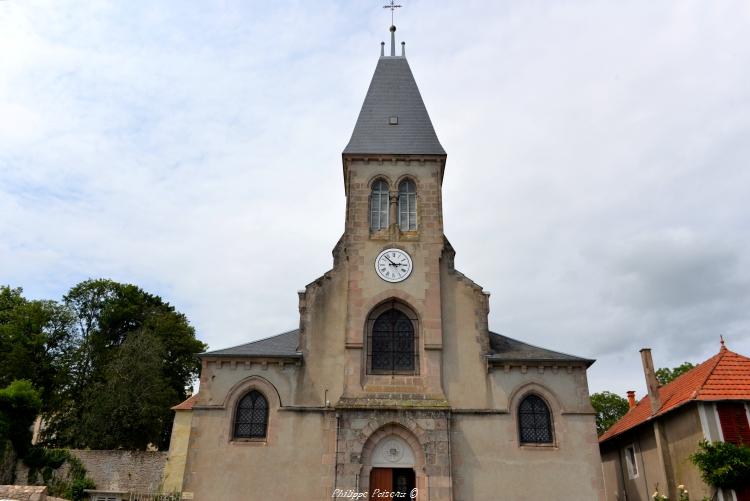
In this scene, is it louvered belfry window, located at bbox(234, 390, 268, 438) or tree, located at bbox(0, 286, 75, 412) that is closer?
louvered belfry window, located at bbox(234, 390, 268, 438)

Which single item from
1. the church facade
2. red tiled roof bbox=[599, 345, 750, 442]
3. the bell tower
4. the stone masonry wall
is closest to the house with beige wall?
red tiled roof bbox=[599, 345, 750, 442]

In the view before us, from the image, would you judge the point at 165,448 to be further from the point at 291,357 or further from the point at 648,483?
the point at 648,483

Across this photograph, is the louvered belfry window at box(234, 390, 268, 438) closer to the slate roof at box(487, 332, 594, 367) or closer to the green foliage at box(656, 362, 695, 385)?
the slate roof at box(487, 332, 594, 367)

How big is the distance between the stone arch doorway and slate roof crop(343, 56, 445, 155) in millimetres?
10534

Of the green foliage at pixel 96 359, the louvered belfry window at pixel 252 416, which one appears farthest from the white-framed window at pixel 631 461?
the green foliage at pixel 96 359

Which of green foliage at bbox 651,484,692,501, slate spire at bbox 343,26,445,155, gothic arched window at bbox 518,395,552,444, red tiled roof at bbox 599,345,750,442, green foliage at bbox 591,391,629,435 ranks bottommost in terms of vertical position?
green foliage at bbox 651,484,692,501

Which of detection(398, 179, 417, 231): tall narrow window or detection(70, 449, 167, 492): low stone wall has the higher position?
detection(398, 179, 417, 231): tall narrow window

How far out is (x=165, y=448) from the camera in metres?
37.9

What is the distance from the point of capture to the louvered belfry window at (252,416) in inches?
736

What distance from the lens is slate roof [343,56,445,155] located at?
22.5m

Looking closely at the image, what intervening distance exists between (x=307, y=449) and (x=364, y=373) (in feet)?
9.96

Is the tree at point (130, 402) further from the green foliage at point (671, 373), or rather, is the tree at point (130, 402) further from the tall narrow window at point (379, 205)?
the green foliage at point (671, 373)

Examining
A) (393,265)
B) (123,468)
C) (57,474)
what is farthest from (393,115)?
(57,474)

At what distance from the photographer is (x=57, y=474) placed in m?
28.2
